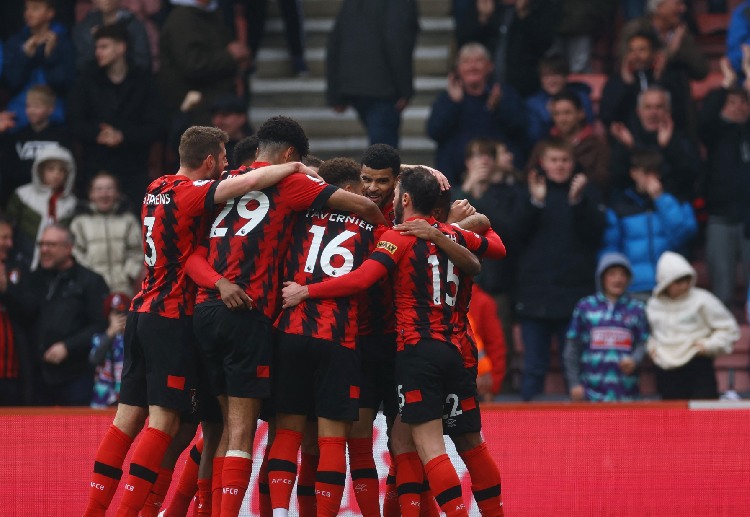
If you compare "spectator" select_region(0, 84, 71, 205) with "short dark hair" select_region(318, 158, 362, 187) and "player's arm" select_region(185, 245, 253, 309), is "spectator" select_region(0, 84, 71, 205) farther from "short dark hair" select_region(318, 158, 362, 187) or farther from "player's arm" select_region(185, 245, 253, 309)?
"player's arm" select_region(185, 245, 253, 309)

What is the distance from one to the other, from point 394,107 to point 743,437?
5412mm

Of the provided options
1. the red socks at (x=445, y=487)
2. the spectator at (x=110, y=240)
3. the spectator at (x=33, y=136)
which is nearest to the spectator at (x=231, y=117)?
the spectator at (x=110, y=240)

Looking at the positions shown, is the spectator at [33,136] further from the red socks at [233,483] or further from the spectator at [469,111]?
the red socks at [233,483]

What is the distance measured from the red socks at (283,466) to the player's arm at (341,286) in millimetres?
784

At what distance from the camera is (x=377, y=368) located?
32.2ft

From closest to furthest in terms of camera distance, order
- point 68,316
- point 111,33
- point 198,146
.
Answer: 1. point 198,146
2. point 68,316
3. point 111,33

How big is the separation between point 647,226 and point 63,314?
5131 mm

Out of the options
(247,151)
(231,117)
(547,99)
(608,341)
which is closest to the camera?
(247,151)

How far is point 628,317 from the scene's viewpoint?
13023 mm

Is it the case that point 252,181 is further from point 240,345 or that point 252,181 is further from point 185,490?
point 185,490

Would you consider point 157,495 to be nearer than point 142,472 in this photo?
No

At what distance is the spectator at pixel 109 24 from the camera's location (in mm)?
15445

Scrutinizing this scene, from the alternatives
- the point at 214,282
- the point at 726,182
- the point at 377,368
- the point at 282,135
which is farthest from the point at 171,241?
the point at 726,182

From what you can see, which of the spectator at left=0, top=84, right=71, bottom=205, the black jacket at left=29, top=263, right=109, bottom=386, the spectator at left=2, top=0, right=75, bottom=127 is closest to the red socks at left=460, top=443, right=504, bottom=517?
the black jacket at left=29, top=263, right=109, bottom=386
